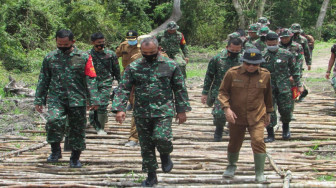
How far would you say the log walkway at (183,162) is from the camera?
5320mm

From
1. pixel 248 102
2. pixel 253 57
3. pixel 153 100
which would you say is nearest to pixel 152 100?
pixel 153 100

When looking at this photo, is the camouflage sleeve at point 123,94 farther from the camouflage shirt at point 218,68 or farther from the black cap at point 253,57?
the camouflage shirt at point 218,68

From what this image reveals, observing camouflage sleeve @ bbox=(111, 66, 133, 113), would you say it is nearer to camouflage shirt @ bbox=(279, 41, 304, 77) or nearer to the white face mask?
the white face mask

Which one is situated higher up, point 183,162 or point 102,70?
point 102,70

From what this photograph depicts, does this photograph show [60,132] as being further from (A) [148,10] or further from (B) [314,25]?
(B) [314,25]

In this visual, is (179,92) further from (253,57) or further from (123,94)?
(253,57)

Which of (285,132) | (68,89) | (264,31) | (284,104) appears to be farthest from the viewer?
(264,31)

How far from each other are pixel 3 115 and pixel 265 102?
18.7 feet

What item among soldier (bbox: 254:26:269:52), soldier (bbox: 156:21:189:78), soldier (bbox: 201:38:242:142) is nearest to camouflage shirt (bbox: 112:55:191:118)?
soldier (bbox: 201:38:242:142)

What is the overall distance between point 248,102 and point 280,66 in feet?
7.35

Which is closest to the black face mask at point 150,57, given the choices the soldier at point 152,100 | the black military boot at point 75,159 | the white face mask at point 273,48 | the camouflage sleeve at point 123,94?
the soldier at point 152,100

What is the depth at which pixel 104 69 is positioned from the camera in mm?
8016

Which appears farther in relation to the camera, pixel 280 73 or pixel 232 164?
pixel 280 73

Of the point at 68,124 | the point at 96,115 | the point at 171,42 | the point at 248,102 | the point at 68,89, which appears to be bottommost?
the point at 96,115
